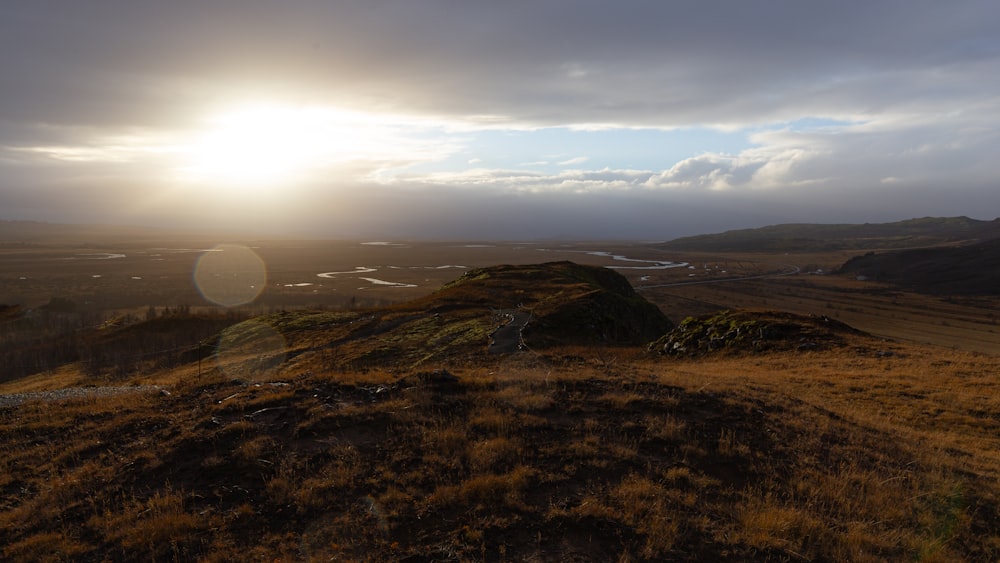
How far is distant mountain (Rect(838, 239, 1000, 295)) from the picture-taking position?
104306mm

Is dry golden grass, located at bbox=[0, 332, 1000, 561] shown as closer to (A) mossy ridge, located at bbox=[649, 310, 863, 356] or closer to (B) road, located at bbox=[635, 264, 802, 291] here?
(A) mossy ridge, located at bbox=[649, 310, 863, 356]

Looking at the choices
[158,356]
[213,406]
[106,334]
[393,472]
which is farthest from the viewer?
[106,334]

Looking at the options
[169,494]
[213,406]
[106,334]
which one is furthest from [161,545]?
[106,334]

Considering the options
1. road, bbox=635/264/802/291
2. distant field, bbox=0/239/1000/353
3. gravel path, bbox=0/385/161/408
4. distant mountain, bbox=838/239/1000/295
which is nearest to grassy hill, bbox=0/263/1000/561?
gravel path, bbox=0/385/161/408

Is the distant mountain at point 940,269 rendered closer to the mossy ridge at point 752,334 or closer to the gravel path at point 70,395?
the mossy ridge at point 752,334

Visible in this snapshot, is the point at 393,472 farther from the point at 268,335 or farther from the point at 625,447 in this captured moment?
the point at 268,335

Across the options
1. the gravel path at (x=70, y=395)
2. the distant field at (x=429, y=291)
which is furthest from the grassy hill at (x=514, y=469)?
the distant field at (x=429, y=291)

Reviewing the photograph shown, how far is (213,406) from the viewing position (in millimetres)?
11836

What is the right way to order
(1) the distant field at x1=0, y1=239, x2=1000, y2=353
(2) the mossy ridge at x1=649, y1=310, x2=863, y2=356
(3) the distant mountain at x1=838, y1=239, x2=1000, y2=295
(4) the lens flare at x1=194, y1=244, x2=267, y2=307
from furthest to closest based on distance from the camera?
(3) the distant mountain at x1=838, y1=239, x2=1000, y2=295 → (4) the lens flare at x1=194, y1=244, x2=267, y2=307 → (1) the distant field at x1=0, y1=239, x2=1000, y2=353 → (2) the mossy ridge at x1=649, y1=310, x2=863, y2=356

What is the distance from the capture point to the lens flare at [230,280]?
89.4 m

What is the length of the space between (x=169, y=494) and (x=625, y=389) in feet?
33.3

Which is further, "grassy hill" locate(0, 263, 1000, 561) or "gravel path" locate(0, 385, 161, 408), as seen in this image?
"gravel path" locate(0, 385, 161, 408)

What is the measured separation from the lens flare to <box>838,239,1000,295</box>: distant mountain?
15041 cm

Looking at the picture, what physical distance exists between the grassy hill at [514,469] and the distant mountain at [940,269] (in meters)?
124
